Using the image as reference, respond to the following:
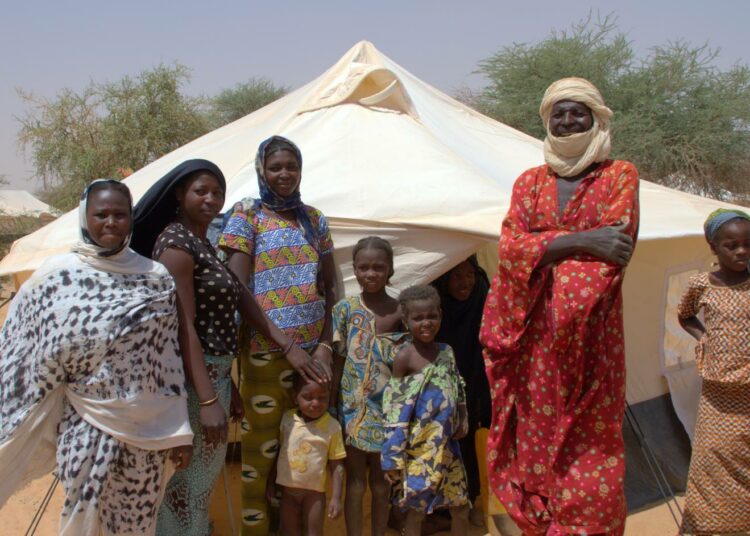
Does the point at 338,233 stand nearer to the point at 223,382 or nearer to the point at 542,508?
the point at 223,382

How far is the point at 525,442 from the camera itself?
2785mm

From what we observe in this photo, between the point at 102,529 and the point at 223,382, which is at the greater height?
the point at 223,382

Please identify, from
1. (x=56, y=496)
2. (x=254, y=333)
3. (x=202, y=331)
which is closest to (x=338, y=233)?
(x=254, y=333)

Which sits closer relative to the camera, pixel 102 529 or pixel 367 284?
pixel 102 529

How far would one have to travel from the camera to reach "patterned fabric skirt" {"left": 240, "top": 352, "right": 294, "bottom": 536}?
3.00 metres

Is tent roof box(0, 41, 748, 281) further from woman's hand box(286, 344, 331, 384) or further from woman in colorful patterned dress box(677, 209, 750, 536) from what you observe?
woman's hand box(286, 344, 331, 384)

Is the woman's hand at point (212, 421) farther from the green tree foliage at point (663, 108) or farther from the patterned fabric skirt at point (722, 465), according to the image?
the green tree foliage at point (663, 108)

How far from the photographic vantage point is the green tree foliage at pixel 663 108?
1502 cm

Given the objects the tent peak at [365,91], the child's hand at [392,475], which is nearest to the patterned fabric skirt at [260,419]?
the child's hand at [392,475]

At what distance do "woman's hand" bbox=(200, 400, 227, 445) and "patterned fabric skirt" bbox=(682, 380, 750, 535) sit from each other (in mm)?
2404

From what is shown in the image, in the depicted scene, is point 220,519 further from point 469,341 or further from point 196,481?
point 469,341

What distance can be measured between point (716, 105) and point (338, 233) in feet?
47.0

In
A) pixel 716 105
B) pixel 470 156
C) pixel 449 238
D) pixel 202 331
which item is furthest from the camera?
pixel 716 105

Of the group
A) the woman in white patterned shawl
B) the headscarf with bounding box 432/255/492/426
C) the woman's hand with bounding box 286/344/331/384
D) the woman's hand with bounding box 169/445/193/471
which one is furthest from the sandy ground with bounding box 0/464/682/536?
the woman in white patterned shawl
